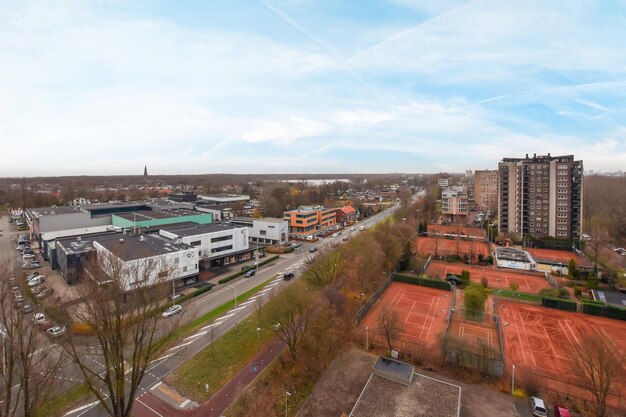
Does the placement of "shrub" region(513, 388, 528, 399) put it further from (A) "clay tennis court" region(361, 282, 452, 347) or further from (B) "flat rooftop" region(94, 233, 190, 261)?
(B) "flat rooftop" region(94, 233, 190, 261)

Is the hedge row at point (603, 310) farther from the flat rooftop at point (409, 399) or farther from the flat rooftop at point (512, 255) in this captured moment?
the flat rooftop at point (409, 399)

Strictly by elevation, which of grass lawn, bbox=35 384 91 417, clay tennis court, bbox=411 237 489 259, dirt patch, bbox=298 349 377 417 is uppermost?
clay tennis court, bbox=411 237 489 259

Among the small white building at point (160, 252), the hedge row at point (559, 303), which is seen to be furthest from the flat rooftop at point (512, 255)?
the small white building at point (160, 252)

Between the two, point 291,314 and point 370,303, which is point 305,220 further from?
point 291,314

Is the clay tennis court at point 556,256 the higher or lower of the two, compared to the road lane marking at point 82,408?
higher

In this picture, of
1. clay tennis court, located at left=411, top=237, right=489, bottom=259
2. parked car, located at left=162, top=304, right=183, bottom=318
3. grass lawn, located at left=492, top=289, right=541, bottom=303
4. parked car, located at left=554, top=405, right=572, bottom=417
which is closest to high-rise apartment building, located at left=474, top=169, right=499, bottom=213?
clay tennis court, located at left=411, top=237, right=489, bottom=259

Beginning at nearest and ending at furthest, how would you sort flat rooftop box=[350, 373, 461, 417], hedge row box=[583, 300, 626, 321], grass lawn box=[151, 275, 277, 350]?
flat rooftop box=[350, 373, 461, 417] < grass lawn box=[151, 275, 277, 350] < hedge row box=[583, 300, 626, 321]

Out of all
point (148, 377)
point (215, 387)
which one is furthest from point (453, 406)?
point (148, 377)

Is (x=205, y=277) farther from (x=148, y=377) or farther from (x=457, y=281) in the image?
(x=457, y=281)
